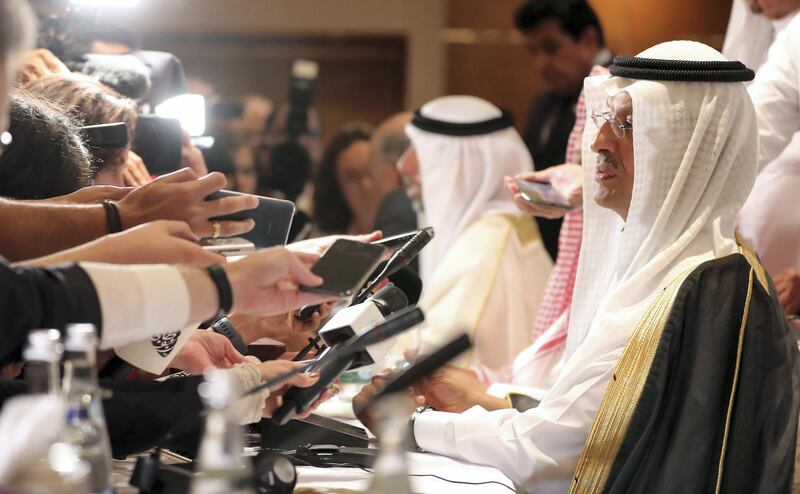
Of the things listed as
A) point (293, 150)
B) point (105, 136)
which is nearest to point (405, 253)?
point (105, 136)

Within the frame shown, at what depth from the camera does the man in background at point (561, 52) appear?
5.34 meters

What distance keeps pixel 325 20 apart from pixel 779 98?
18.4 feet

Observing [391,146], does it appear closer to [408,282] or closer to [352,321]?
[408,282]

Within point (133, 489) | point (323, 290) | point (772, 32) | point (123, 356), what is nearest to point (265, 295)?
point (323, 290)

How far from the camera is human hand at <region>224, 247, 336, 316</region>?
5.92 ft

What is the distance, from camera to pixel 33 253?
2033 millimetres

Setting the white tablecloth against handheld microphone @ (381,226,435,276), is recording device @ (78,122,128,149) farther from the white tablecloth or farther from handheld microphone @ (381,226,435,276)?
the white tablecloth

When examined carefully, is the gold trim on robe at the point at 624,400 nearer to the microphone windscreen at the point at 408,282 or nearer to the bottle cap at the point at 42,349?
the microphone windscreen at the point at 408,282

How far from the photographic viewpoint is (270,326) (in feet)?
8.52

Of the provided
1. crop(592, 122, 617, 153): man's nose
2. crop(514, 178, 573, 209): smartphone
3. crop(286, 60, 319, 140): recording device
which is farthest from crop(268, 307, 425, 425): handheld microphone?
crop(286, 60, 319, 140): recording device

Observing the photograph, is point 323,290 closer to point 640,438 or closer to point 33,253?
point 33,253

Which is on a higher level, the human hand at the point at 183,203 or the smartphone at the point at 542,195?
the human hand at the point at 183,203

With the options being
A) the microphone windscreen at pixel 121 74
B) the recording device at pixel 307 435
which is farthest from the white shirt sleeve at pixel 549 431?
the microphone windscreen at pixel 121 74

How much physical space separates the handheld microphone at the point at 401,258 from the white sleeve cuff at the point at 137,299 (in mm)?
693
